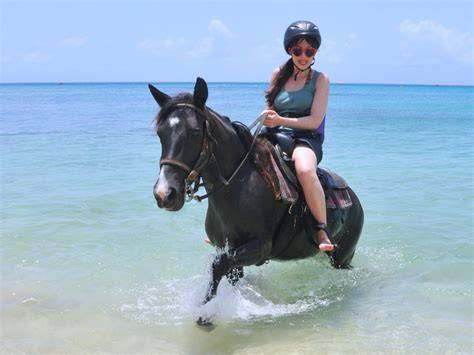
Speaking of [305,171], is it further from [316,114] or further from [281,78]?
[281,78]

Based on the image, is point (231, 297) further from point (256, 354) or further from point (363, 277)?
point (363, 277)

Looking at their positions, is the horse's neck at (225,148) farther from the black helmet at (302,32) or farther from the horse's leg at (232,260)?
the black helmet at (302,32)

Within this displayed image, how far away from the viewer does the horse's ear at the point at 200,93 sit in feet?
13.0

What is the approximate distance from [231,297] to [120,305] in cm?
132

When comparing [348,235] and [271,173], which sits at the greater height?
[271,173]

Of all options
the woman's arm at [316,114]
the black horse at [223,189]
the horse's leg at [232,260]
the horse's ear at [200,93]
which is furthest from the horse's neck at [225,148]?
the horse's leg at [232,260]

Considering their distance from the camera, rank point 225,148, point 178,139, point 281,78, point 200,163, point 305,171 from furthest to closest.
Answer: point 281,78 < point 305,171 < point 225,148 < point 200,163 < point 178,139

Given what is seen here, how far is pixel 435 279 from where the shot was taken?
6.66 meters

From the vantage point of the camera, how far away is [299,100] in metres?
5.21

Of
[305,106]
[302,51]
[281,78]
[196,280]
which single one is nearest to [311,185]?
[305,106]

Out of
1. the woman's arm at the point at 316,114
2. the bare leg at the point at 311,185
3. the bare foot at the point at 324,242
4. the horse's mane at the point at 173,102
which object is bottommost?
the bare foot at the point at 324,242

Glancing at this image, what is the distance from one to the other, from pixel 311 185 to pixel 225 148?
3.13 feet

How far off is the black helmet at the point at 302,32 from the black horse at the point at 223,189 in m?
1.11

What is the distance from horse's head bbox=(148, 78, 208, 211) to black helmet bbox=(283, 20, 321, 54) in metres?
1.50
